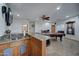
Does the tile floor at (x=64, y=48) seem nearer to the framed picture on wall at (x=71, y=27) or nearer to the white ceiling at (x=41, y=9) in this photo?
the framed picture on wall at (x=71, y=27)

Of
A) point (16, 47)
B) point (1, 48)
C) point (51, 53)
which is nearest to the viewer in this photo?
point (1, 48)

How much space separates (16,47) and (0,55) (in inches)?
17.7

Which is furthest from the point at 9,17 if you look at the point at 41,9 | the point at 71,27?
the point at 71,27

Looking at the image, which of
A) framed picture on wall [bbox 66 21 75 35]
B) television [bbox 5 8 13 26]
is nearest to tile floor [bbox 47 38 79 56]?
framed picture on wall [bbox 66 21 75 35]

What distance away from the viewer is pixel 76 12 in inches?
83.0

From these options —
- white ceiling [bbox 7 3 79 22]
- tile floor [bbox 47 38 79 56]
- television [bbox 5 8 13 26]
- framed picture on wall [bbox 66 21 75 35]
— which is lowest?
tile floor [bbox 47 38 79 56]

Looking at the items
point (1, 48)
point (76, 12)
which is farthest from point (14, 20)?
point (76, 12)

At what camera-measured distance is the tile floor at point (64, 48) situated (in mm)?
2125

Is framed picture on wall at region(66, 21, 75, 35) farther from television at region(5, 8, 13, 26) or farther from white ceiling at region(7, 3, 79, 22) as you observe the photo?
television at region(5, 8, 13, 26)

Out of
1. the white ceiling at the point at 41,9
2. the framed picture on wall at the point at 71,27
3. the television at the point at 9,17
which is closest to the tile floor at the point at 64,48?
the framed picture on wall at the point at 71,27

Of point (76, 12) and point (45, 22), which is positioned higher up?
point (76, 12)

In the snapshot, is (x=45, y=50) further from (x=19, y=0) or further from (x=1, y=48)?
(x=19, y=0)

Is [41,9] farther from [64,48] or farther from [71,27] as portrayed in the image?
[64,48]

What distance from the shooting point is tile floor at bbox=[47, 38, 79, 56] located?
2.12m
